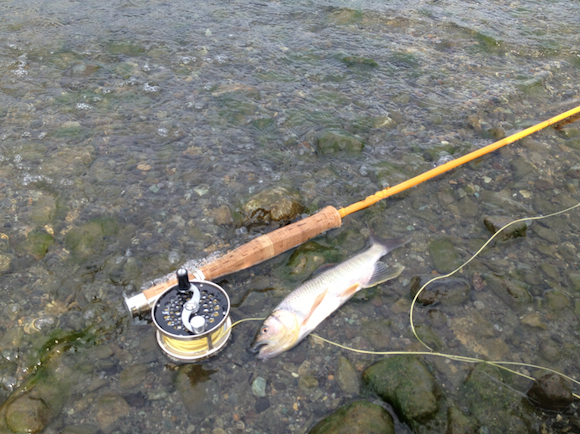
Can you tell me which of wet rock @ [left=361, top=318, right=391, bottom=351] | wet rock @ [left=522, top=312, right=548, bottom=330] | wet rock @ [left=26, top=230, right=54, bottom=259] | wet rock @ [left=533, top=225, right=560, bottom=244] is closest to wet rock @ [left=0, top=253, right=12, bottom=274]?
wet rock @ [left=26, top=230, right=54, bottom=259]

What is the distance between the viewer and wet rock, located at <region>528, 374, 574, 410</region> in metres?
3.45

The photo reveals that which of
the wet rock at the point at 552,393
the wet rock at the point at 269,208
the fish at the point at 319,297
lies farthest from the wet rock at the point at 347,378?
the wet rock at the point at 269,208

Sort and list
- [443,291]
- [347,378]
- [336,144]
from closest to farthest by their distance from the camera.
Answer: [347,378]
[443,291]
[336,144]

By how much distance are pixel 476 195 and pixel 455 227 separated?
0.71 meters

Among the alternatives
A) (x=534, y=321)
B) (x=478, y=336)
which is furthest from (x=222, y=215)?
(x=534, y=321)

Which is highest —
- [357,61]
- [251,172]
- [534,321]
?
[357,61]

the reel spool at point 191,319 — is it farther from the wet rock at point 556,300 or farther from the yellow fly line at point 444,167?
the wet rock at point 556,300

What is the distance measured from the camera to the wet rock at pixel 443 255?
463 cm

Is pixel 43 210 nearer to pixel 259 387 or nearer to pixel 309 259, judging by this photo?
pixel 309 259

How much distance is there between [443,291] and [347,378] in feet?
4.42

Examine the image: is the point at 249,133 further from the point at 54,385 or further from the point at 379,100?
the point at 54,385

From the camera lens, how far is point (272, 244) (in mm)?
4383

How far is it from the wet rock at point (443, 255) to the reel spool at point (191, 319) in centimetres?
231

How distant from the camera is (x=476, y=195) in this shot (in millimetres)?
5520
